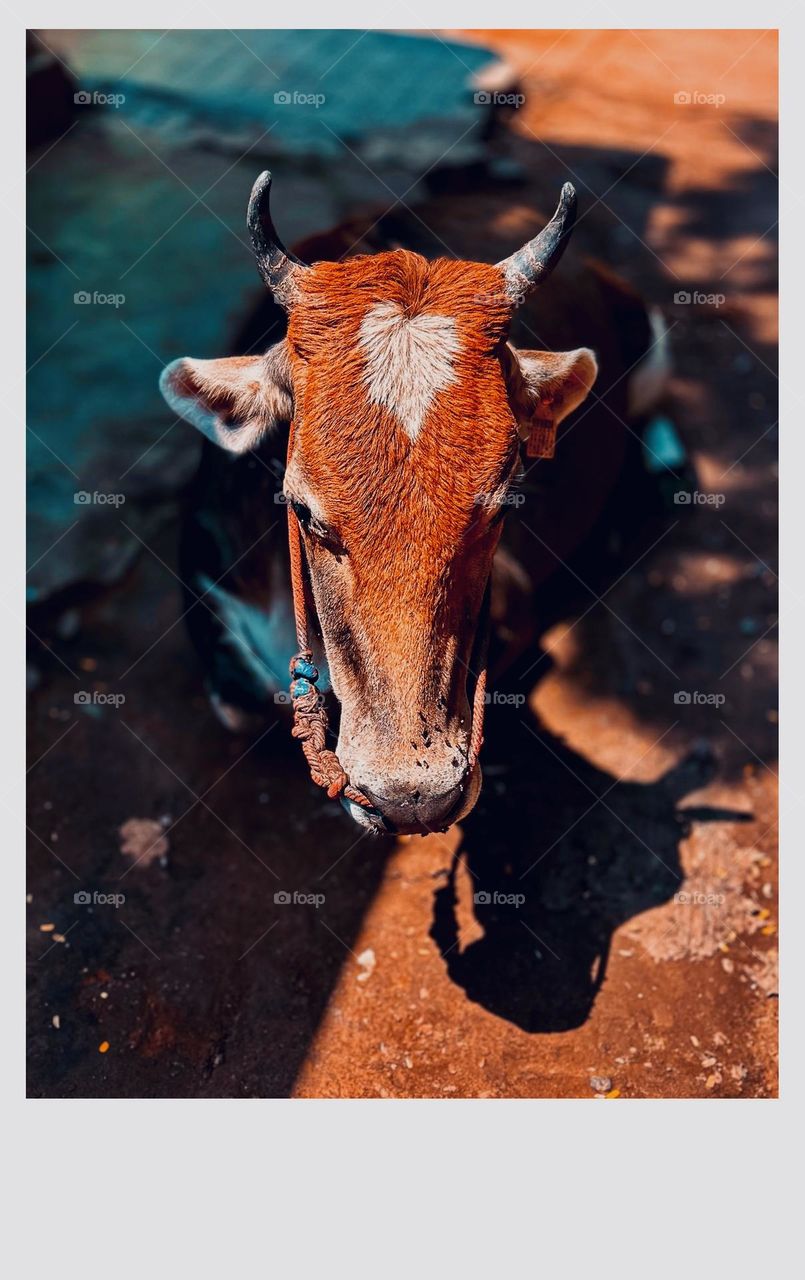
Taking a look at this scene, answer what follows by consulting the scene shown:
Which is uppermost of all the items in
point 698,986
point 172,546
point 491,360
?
point 491,360

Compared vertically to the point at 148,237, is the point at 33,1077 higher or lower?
lower

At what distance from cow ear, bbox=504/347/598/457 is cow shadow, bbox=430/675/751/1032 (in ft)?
6.07

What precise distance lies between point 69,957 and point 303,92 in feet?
24.9

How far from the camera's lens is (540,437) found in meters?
4.45

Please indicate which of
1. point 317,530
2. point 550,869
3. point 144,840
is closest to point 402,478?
point 317,530

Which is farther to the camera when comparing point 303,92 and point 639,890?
point 303,92

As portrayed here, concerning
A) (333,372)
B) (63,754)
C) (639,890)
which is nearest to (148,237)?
(63,754)

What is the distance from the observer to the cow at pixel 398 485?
345cm

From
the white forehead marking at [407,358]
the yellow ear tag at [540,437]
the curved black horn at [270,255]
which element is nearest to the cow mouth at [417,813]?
the white forehead marking at [407,358]

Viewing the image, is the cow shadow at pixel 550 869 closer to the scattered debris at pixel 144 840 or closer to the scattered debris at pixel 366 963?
the scattered debris at pixel 366 963

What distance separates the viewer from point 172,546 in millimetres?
6527

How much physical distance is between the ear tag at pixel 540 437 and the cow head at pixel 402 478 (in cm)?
56

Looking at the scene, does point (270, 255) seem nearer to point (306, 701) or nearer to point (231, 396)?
Result: point (231, 396)

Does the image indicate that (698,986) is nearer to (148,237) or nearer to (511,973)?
(511,973)
